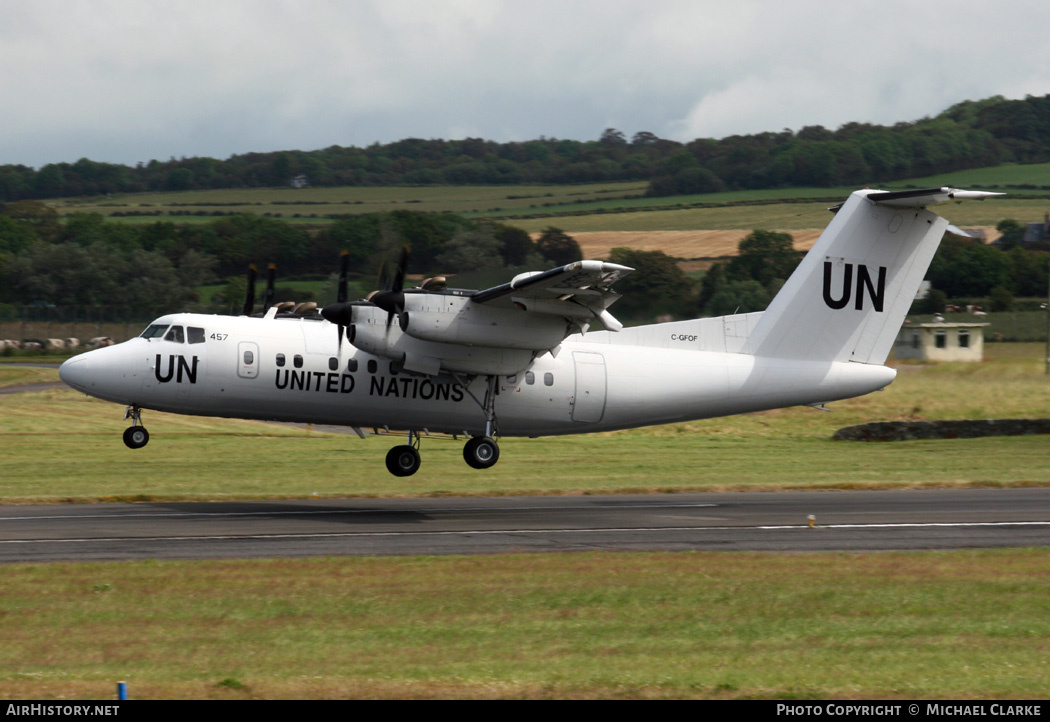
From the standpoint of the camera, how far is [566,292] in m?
20.4

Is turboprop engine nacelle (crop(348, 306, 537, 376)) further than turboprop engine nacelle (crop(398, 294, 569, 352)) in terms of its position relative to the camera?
Yes

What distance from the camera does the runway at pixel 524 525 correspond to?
16703 millimetres

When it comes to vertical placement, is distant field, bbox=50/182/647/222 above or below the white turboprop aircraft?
above

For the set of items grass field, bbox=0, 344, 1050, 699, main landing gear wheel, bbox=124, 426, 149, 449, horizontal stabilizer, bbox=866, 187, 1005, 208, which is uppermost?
horizontal stabilizer, bbox=866, 187, 1005, 208

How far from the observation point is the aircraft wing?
19250mm

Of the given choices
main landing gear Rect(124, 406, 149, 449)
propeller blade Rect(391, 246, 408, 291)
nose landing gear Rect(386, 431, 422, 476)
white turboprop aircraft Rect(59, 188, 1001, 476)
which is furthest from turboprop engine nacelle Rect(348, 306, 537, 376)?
main landing gear Rect(124, 406, 149, 449)

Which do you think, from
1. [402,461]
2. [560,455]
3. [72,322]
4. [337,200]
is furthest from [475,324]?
[337,200]

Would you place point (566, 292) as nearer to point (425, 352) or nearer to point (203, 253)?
point (425, 352)

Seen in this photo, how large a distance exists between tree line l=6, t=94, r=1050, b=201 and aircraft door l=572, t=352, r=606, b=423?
9232 cm

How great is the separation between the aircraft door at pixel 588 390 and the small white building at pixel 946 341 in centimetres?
4027

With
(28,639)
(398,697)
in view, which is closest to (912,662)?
(398,697)

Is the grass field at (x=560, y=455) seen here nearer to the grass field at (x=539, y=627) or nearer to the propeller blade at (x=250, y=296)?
the propeller blade at (x=250, y=296)

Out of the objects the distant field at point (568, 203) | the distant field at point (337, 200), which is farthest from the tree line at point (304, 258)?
the distant field at point (337, 200)

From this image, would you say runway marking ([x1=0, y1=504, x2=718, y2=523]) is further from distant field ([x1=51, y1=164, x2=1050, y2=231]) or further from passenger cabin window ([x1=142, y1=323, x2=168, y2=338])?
distant field ([x1=51, y1=164, x2=1050, y2=231])
